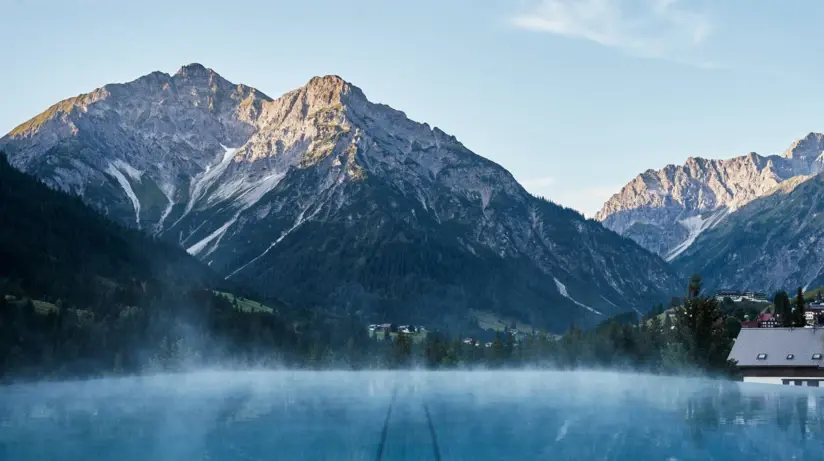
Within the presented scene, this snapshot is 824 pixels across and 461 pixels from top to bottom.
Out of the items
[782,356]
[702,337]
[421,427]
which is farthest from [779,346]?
[421,427]

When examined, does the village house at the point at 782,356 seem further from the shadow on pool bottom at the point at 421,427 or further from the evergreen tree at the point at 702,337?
the shadow on pool bottom at the point at 421,427

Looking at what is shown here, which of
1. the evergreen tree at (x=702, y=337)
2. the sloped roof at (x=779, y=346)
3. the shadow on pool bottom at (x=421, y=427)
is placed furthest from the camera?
the evergreen tree at (x=702, y=337)

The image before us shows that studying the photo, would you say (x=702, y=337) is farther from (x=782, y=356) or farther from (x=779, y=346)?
(x=779, y=346)

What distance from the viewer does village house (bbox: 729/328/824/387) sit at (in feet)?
513

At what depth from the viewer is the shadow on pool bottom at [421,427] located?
57031 millimetres

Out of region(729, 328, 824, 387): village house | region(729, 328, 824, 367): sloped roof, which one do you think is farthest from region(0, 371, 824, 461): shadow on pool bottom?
region(729, 328, 824, 367): sloped roof

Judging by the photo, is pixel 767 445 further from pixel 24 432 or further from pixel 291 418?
pixel 24 432

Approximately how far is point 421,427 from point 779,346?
10728 cm

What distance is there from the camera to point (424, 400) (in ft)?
379

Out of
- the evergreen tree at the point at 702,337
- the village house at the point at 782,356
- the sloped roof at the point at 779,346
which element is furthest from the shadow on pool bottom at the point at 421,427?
the sloped roof at the point at 779,346

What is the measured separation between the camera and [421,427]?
76.8 m

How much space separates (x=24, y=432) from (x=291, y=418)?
73.1ft

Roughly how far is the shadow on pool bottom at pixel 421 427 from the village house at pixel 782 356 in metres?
41.1

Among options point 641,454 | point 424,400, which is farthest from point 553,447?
point 424,400
